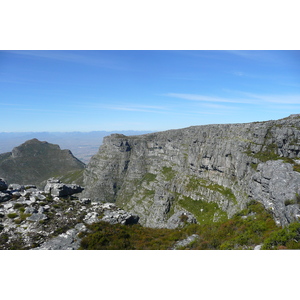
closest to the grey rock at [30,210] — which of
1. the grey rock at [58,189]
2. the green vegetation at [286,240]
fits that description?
the grey rock at [58,189]

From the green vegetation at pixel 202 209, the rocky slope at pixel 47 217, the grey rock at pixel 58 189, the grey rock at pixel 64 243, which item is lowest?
the green vegetation at pixel 202 209

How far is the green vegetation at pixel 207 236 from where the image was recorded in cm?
1432

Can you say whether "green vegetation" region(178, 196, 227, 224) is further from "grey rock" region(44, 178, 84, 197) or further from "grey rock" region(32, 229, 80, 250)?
"grey rock" region(32, 229, 80, 250)

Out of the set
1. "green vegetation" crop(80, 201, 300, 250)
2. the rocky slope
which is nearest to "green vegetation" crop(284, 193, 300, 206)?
"green vegetation" crop(80, 201, 300, 250)

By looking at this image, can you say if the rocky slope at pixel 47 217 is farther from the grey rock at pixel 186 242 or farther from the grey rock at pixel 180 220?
the grey rock at pixel 180 220

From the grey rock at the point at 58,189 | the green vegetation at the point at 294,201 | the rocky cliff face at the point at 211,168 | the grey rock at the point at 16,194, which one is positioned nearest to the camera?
the green vegetation at the point at 294,201

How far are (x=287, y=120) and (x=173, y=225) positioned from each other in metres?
109

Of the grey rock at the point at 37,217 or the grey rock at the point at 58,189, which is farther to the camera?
the grey rock at the point at 58,189

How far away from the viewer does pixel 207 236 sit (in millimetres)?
19703

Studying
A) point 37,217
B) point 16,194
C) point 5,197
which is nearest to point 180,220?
point 37,217

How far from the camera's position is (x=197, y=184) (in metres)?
136

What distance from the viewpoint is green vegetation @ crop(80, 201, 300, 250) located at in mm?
14320

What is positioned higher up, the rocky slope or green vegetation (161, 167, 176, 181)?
the rocky slope

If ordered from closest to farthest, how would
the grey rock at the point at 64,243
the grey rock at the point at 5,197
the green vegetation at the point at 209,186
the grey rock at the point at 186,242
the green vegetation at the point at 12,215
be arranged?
the grey rock at the point at 64,243 < the grey rock at the point at 186,242 < the green vegetation at the point at 12,215 < the grey rock at the point at 5,197 < the green vegetation at the point at 209,186
